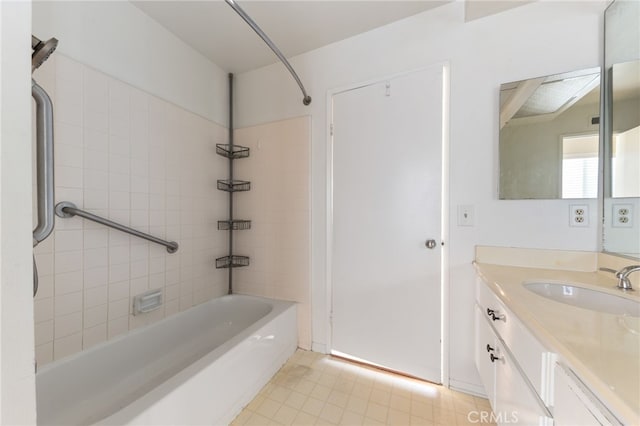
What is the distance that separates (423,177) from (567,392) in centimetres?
120

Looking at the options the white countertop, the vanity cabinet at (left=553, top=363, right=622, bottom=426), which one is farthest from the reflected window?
the vanity cabinet at (left=553, top=363, right=622, bottom=426)

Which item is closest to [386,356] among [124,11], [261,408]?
[261,408]

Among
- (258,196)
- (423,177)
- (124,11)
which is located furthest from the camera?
(258,196)

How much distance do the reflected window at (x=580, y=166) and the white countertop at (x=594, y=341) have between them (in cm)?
47

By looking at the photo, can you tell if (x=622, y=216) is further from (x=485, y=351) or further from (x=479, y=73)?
(x=479, y=73)

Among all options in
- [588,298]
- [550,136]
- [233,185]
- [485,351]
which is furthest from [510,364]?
[233,185]

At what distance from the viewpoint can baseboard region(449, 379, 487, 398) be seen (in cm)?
144

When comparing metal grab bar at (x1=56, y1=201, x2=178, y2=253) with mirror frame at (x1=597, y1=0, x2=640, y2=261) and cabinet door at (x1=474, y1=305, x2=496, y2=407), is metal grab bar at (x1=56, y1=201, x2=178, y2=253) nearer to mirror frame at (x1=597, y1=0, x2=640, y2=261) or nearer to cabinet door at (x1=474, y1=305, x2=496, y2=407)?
cabinet door at (x1=474, y1=305, x2=496, y2=407)

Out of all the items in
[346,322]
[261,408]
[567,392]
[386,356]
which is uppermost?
[567,392]

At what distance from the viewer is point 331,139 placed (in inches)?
73.7

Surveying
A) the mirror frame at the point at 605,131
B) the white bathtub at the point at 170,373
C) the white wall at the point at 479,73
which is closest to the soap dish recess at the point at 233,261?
the white bathtub at the point at 170,373

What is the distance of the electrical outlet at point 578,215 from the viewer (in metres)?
1.24

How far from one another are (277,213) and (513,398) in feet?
5.64

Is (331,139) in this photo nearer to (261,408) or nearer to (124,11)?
(124,11)
